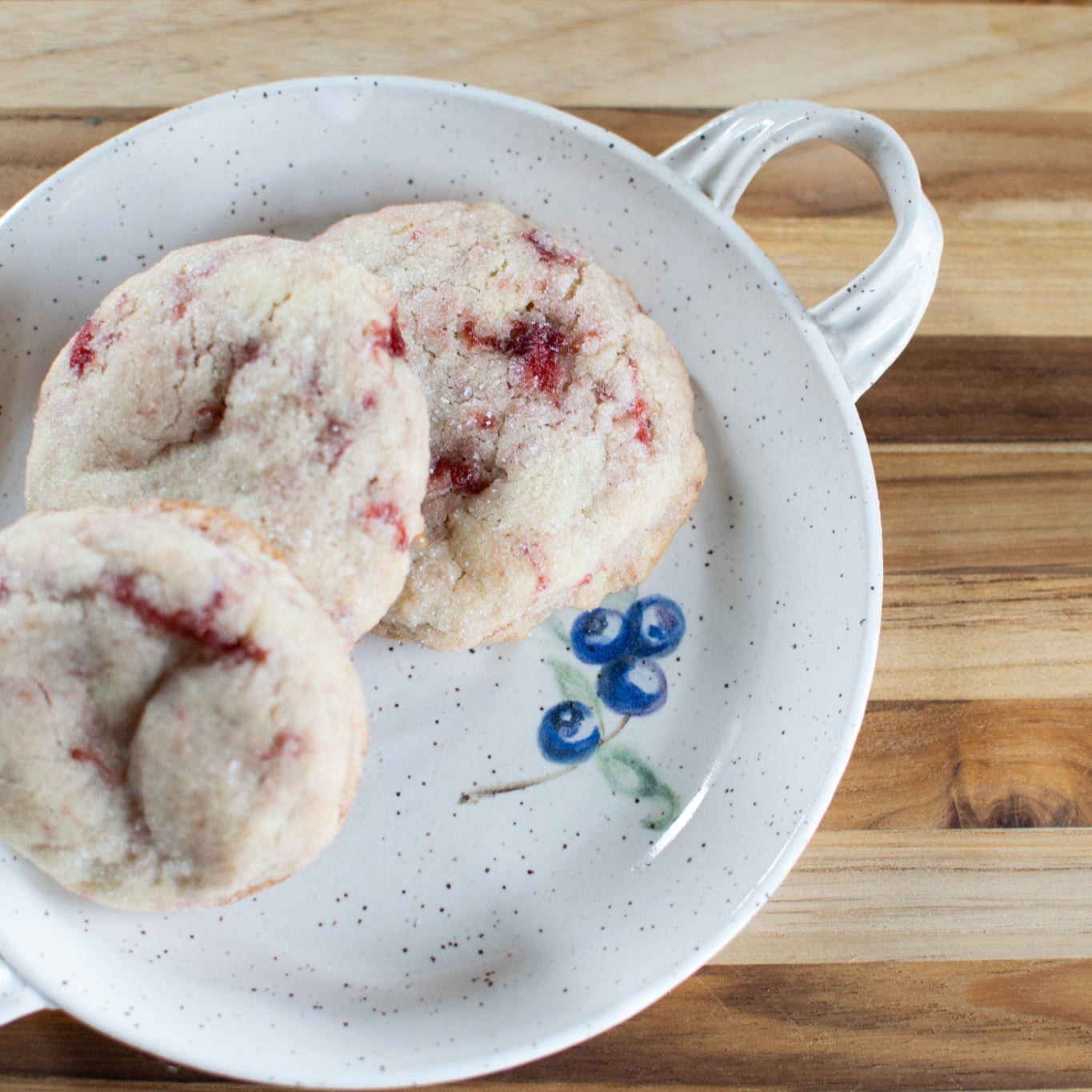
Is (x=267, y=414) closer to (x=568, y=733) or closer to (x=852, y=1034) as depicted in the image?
(x=568, y=733)

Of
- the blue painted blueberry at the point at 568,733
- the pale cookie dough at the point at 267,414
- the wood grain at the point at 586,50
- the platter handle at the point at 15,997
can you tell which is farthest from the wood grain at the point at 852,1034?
the wood grain at the point at 586,50

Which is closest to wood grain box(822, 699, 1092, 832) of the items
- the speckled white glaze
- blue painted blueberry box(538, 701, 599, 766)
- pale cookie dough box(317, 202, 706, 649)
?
the speckled white glaze

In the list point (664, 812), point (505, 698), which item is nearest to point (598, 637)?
point (505, 698)

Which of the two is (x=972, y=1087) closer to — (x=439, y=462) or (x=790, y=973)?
(x=790, y=973)

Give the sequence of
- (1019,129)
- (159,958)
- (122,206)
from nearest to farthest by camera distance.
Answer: (159,958), (122,206), (1019,129)

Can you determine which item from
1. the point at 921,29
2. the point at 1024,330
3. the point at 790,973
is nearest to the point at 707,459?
the point at 1024,330

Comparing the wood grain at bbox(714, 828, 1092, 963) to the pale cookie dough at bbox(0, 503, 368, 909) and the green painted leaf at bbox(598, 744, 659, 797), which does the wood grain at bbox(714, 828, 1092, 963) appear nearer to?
the green painted leaf at bbox(598, 744, 659, 797)

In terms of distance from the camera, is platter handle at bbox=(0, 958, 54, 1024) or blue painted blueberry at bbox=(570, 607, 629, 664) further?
blue painted blueberry at bbox=(570, 607, 629, 664)
